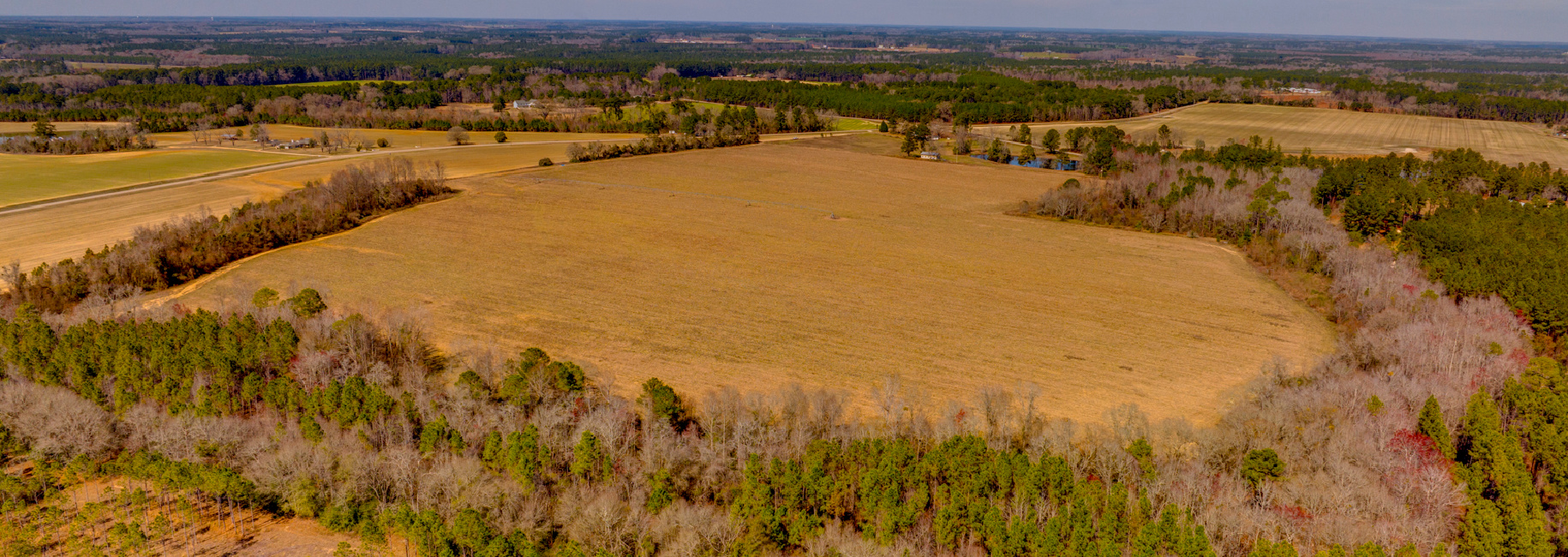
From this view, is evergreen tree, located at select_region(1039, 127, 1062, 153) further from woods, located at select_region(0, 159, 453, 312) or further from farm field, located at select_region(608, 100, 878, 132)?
woods, located at select_region(0, 159, 453, 312)

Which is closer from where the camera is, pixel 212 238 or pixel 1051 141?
pixel 212 238

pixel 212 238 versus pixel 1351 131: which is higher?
pixel 1351 131

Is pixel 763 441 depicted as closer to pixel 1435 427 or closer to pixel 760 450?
pixel 760 450

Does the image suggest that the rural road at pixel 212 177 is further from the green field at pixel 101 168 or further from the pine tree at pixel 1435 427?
the pine tree at pixel 1435 427

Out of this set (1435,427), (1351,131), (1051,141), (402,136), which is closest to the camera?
(1435,427)

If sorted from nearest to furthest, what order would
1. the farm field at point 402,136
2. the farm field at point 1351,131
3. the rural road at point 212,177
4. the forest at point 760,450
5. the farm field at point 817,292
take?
the forest at point 760,450 < the farm field at point 817,292 < the rural road at point 212,177 < the farm field at point 402,136 < the farm field at point 1351,131

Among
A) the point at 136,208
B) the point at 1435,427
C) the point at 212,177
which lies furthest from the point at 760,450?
the point at 212,177

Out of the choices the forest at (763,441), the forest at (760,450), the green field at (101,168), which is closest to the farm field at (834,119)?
the green field at (101,168)
